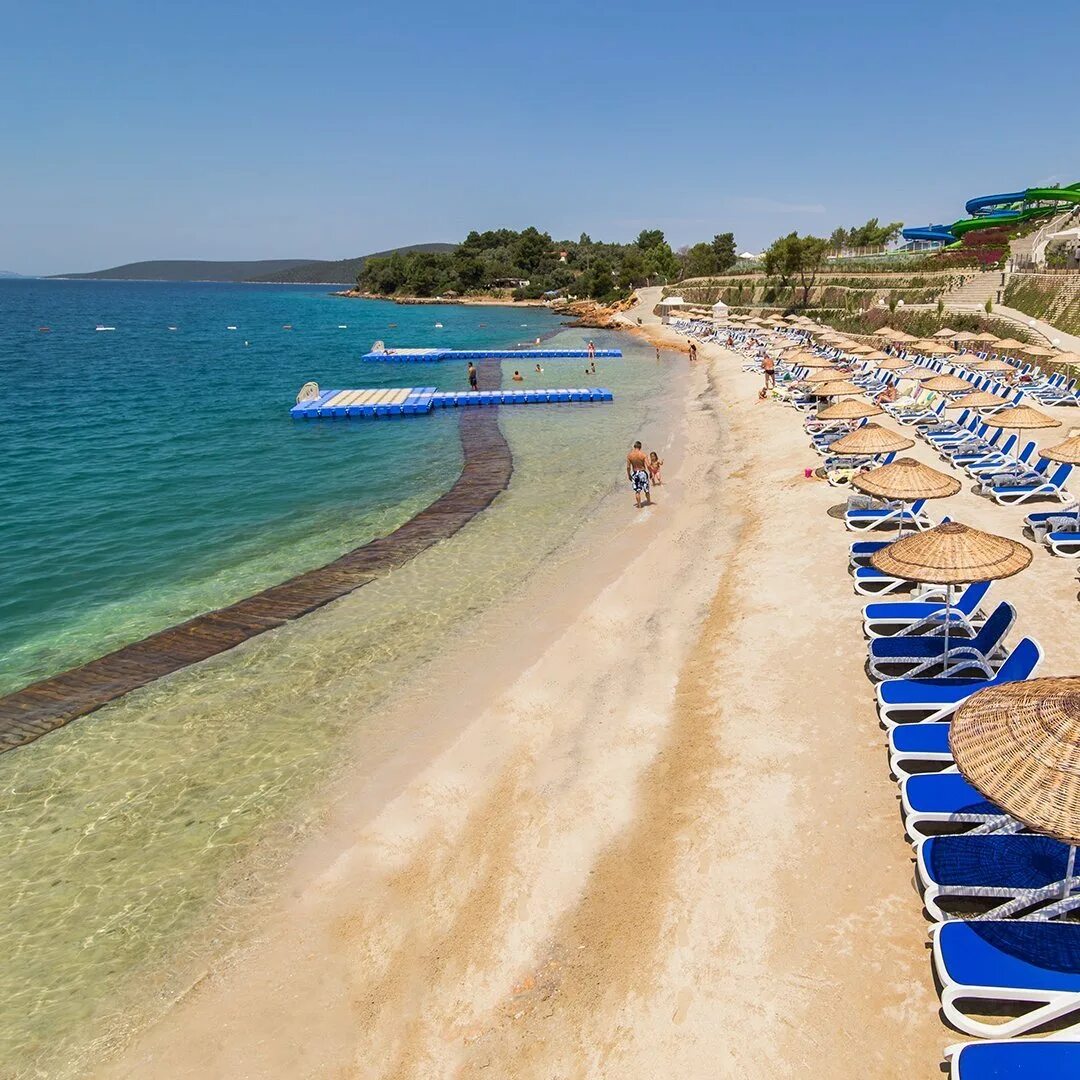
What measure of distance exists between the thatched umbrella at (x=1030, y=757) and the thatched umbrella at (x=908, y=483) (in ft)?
20.5

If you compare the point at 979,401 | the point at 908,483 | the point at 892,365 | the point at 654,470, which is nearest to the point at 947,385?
the point at 979,401

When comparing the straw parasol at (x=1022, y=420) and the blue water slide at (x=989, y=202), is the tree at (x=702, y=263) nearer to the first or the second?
the blue water slide at (x=989, y=202)

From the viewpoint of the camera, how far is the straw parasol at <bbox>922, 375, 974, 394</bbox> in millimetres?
22125

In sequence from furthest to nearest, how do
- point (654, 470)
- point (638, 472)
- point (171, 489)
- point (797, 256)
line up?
point (797, 256), point (171, 489), point (654, 470), point (638, 472)

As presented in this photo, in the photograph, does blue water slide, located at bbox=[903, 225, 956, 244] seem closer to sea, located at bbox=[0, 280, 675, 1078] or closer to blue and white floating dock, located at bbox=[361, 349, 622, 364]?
blue and white floating dock, located at bbox=[361, 349, 622, 364]

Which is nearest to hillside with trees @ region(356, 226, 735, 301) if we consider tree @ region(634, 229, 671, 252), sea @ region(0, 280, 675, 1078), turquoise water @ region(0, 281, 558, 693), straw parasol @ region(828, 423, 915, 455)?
tree @ region(634, 229, 671, 252)

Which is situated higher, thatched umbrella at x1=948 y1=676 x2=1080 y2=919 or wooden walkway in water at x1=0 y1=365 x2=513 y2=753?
thatched umbrella at x1=948 y1=676 x2=1080 y2=919

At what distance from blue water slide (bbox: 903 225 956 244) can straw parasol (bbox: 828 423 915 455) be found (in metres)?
82.4

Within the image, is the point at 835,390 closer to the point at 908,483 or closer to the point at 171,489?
the point at 908,483

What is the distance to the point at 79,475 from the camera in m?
24.1

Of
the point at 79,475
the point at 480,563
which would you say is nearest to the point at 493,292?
the point at 79,475

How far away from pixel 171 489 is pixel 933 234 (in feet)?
302

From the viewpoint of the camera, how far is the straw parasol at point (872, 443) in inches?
537

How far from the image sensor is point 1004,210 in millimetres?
78562
